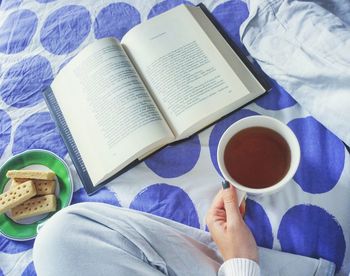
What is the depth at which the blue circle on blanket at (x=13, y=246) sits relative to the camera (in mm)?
550

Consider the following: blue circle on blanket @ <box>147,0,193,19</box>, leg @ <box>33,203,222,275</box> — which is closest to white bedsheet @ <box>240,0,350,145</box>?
blue circle on blanket @ <box>147,0,193,19</box>

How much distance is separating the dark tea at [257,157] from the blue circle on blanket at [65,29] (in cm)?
35

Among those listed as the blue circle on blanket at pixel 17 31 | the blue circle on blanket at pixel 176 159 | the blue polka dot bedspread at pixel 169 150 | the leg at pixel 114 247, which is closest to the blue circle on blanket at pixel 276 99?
the blue polka dot bedspread at pixel 169 150

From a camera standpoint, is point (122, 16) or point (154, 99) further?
point (122, 16)

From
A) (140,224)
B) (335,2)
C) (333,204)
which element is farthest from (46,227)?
(335,2)

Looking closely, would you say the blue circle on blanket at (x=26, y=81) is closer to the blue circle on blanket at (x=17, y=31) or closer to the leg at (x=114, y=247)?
the blue circle on blanket at (x=17, y=31)

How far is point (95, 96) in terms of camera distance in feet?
1.88

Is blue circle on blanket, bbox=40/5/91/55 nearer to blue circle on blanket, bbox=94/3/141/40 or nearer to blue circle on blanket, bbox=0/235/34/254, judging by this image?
blue circle on blanket, bbox=94/3/141/40

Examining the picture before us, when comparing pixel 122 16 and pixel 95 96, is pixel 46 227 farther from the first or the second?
pixel 122 16

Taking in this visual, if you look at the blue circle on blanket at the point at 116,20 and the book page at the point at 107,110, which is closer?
the book page at the point at 107,110

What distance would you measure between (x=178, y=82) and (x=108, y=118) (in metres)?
0.11

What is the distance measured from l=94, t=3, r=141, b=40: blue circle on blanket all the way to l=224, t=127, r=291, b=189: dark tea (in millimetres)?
306

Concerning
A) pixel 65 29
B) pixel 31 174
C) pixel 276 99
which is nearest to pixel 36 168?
pixel 31 174

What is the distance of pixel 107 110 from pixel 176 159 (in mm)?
121
